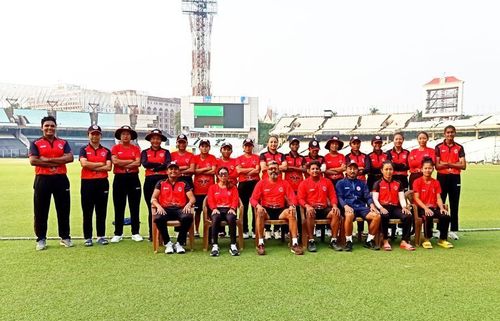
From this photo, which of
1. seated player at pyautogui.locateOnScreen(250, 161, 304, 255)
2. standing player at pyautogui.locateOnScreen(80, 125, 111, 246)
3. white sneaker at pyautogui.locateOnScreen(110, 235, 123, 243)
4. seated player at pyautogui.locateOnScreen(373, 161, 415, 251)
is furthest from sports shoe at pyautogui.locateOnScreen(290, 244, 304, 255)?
standing player at pyautogui.locateOnScreen(80, 125, 111, 246)

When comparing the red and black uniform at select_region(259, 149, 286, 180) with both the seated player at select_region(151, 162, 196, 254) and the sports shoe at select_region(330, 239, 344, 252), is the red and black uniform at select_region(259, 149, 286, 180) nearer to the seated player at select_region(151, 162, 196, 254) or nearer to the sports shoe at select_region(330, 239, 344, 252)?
the seated player at select_region(151, 162, 196, 254)

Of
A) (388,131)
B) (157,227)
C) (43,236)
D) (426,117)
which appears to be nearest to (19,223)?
(43,236)

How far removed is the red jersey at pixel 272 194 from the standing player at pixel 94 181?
2.15 m

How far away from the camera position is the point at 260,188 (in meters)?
6.05

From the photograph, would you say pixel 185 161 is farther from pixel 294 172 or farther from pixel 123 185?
pixel 294 172

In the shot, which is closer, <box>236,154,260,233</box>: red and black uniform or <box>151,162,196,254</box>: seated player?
<box>151,162,196,254</box>: seated player

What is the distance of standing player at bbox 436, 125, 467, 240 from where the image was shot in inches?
261

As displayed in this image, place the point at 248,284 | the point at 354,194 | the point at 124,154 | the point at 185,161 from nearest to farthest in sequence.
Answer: the point at 248,284 < the point at 354,194 < the point at 124,154 < the point at 185,161

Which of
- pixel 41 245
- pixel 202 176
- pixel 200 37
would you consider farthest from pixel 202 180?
pixel 200 37

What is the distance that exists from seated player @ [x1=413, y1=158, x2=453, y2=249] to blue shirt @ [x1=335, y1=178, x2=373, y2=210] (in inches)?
28.8

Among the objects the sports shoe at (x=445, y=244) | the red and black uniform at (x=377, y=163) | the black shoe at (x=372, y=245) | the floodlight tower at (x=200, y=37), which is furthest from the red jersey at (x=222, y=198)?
the floodlight tower at (x=200, y=37)

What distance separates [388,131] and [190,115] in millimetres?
27918

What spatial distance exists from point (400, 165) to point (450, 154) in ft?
2.59

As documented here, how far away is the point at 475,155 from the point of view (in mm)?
44281
